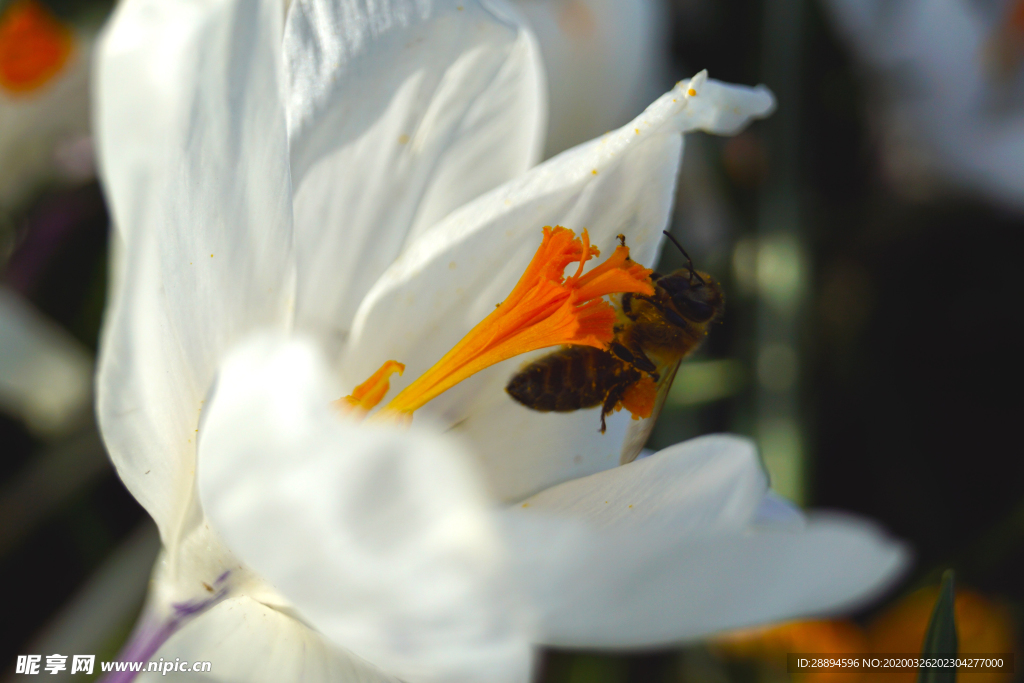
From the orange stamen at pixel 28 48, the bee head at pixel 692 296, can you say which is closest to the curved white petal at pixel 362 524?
the bee head at pixel 692 296

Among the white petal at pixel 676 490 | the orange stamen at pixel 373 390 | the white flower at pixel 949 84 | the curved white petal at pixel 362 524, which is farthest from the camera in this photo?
the white flower at pixel 949 84

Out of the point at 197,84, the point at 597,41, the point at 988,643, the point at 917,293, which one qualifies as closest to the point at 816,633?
the point at 988,643

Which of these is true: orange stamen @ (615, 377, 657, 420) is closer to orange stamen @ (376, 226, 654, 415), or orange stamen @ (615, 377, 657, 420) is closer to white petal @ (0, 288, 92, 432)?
orange stamen @ (376, 226, 654, 415)

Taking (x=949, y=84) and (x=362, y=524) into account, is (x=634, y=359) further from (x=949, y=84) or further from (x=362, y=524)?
(x=949, y=84)

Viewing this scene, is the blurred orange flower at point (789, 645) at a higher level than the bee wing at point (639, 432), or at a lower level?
lower

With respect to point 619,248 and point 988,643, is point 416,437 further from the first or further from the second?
point 988,643

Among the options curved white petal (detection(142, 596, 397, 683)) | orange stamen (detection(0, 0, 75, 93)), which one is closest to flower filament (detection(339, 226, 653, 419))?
curved white petal (detection(142, 596, 397, 683))

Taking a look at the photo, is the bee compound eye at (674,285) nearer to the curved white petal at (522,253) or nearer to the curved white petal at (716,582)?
the curved white petal at (522,253)

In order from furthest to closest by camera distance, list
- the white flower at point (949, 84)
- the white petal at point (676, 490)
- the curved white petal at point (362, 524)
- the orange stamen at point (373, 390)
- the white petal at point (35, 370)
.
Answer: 1. the white flower at point (949, 84)
2. the white petal at point (35, 370)
3. the orange stamen at point (373, 390)
4. the white petal at point (676, 490)
5. the curved white petal at point (362, 524)
